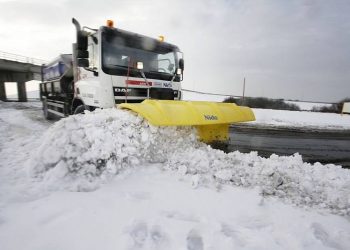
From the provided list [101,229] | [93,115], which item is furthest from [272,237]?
[93,115]

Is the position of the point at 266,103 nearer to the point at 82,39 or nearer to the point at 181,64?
the point at 181,64

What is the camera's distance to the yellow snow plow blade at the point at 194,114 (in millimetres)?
3795

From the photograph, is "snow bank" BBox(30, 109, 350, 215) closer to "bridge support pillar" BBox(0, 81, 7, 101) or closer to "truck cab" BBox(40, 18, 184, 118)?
"truck cab" BBox(40, 18, 184, 118)

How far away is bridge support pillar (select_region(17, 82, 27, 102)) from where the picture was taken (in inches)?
1443

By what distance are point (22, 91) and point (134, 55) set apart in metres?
37.7

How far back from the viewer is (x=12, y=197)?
9.57 feet

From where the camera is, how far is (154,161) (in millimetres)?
4098

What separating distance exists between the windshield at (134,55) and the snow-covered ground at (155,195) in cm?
165

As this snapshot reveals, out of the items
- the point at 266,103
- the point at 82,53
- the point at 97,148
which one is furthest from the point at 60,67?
the point at 266,103

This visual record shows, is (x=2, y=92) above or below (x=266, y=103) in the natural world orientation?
above

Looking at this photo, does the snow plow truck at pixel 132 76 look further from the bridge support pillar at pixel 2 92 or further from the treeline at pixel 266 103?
the treeline at pixel 266 103

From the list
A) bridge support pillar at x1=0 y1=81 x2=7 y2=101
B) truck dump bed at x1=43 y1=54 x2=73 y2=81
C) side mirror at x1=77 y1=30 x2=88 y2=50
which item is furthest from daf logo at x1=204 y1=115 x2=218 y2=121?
bridge support pillar at x1=0 y1=81 x2=7 y2=101

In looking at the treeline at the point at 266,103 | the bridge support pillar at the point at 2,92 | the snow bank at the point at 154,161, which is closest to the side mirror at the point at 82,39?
the snow bank at the point at 154,161

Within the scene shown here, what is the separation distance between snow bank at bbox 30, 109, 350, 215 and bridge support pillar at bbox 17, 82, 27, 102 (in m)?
38.3
